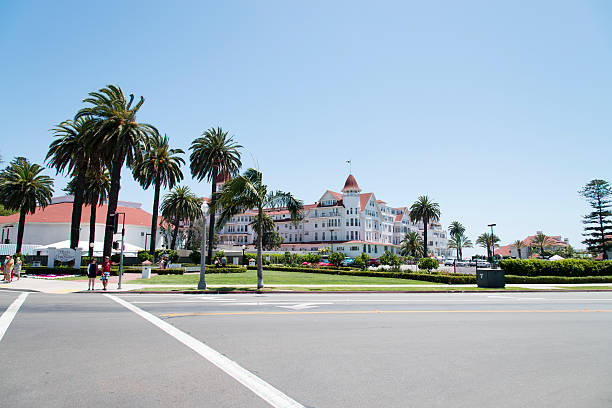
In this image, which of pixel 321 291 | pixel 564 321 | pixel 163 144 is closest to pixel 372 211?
pixel 163 144

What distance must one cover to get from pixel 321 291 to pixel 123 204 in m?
85.4

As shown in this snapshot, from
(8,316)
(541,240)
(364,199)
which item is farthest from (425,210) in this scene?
(8,316)

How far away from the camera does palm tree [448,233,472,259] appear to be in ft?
452

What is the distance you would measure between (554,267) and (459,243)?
108 m

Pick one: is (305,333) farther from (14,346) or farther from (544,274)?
(544,274)

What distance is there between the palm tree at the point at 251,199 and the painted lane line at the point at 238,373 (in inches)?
539

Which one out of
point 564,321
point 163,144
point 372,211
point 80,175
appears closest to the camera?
point 564,321

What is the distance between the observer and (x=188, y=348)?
7.48 meters

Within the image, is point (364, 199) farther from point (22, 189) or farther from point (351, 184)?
point (22, 189)

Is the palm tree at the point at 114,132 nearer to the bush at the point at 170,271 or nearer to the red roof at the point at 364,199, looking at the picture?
the bush at the point at 170,271

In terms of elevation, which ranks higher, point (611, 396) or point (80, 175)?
point (80, 175)

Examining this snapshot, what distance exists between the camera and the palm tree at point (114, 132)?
37375 mm

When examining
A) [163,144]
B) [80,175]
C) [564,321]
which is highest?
[163,144]

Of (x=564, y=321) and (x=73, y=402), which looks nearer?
(x=73, y=402)
